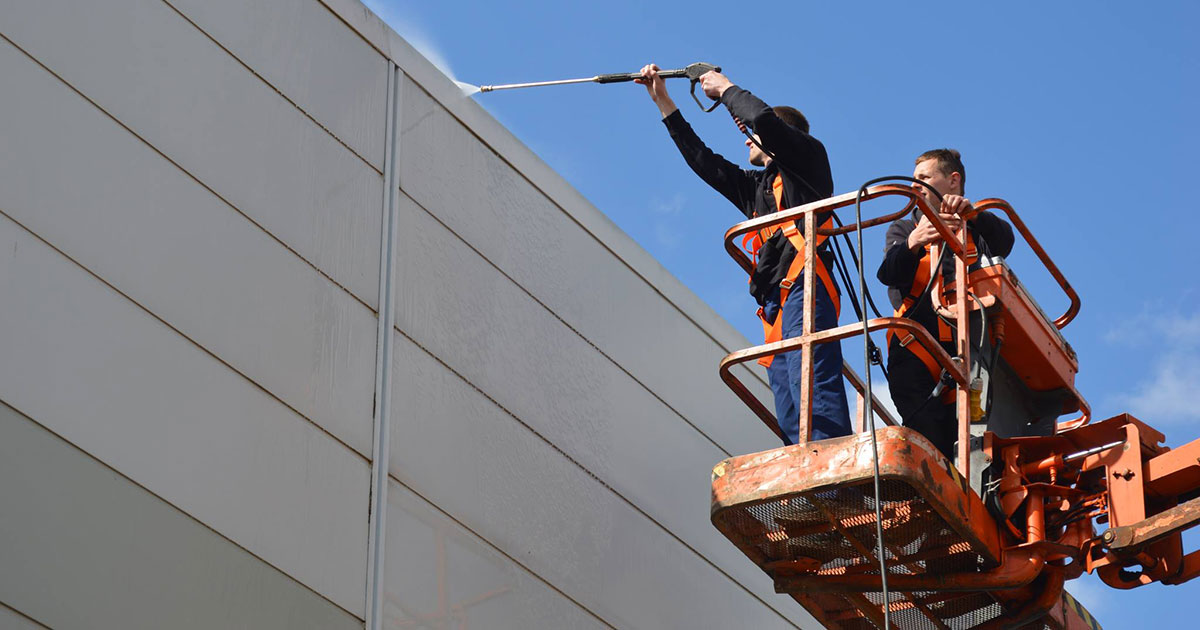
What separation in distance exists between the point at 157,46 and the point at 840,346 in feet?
12.1

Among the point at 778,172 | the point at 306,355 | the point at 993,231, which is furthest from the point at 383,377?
the point at 993,231

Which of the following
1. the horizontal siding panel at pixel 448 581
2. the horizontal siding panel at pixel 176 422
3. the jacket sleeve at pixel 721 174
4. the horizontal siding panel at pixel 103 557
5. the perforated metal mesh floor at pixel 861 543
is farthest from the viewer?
the jacket sleeve at pixel 721 174

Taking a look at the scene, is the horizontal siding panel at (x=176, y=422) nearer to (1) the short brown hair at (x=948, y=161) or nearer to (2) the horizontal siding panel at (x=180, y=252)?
(2) the horizontal siding panel at (x=180, y=252)

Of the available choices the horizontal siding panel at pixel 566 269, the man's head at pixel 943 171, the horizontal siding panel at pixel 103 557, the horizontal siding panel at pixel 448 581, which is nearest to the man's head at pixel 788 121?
the man's head at pixel 943 171

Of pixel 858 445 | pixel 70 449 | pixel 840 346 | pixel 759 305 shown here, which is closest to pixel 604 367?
pixel 759 305

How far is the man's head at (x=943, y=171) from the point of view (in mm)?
8375

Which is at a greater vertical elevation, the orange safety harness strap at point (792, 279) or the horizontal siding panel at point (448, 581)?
the orange safety harness strap at point (792, 279)

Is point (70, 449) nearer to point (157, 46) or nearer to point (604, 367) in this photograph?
point (157, 46)

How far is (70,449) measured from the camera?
6367 millimetres

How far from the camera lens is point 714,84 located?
847 centimetres

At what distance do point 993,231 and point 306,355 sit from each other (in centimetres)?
Result: 374

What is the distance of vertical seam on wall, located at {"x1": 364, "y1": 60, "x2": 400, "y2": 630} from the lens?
24.4 feet

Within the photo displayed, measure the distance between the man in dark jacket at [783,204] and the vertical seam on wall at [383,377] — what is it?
1.73 meters

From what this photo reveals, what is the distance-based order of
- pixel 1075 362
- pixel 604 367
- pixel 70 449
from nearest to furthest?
pixel 70 449 → pixel 1075 362 → pixel 604 367
